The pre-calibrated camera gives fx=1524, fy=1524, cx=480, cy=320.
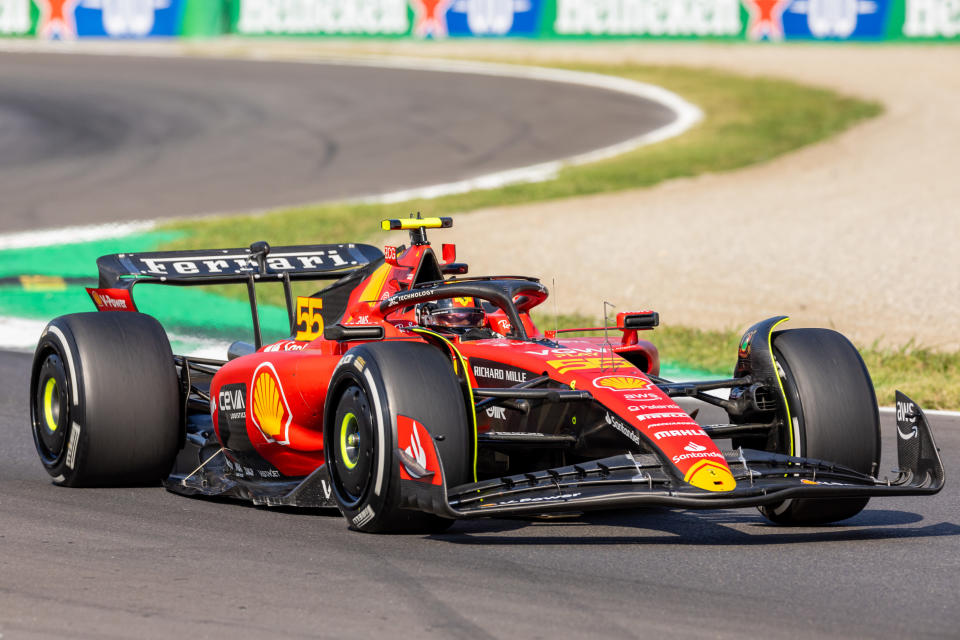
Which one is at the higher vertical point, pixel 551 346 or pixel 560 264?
pixel 551 346

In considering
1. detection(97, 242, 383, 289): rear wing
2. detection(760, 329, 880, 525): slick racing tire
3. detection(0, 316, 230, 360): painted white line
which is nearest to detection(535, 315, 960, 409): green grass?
detection(97, 242, 383, 289): rear wing

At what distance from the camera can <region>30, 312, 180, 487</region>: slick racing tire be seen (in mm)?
8062

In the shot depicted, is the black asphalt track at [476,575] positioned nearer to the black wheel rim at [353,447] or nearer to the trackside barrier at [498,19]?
the black wheel rim at [353,447]

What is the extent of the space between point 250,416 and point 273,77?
27315 millimetres

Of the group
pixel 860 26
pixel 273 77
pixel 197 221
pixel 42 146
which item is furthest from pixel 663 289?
pixel 860 26

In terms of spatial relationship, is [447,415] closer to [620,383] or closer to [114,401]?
[620,383]

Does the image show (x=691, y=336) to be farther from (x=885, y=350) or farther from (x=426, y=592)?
(x=426, y=592)

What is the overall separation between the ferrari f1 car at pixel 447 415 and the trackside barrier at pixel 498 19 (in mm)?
29273

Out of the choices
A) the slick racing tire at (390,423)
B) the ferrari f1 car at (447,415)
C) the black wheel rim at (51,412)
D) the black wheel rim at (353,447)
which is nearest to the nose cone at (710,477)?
the ferrari f1 car at (447,415)

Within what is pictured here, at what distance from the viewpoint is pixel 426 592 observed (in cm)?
568

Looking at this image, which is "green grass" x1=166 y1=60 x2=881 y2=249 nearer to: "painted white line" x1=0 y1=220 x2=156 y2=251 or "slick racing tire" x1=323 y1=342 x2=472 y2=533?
"painted white line" x1=0 y1=220 x2=156 y2=251

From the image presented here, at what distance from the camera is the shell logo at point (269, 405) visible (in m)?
7.87

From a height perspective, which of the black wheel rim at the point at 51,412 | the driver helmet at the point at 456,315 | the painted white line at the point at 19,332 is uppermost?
the driver helmet at the point at 456,315

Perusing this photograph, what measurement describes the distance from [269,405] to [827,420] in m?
2.86
